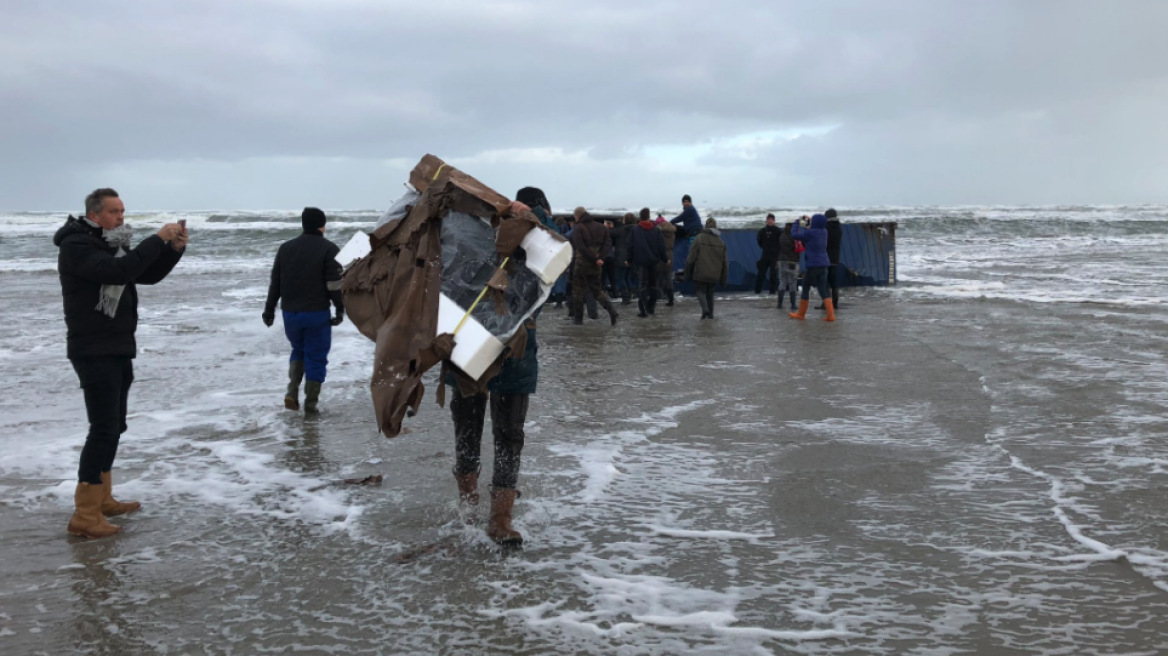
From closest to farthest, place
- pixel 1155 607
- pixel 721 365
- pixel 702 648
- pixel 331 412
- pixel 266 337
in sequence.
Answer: pixel 702 648 → pixel 1155 607 → pixel 331 412 → pixel 721 365 → pixel 266 337

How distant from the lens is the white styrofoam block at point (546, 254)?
4.20 metres

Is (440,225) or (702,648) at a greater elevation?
(440,225)

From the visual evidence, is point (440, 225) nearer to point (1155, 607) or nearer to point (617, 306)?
point (1155, 607)

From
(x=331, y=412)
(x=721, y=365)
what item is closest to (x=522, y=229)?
(x=331, y=412)

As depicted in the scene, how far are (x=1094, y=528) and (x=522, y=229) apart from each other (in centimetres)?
329

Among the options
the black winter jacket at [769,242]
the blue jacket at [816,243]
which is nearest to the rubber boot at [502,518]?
the blue jacket at [816,243]

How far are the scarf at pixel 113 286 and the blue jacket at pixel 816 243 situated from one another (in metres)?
11.1

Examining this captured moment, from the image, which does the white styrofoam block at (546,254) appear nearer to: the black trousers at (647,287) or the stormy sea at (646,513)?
the stormy sea at (646,513)

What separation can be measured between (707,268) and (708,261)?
12 centimetres

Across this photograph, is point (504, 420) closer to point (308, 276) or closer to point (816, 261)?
point (308, 276)

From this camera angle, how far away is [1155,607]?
3844mm

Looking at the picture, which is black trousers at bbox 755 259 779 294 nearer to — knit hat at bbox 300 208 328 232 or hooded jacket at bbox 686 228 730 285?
hooded jacket at bbox 686 228 730 285

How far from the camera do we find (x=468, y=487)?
4.95 m

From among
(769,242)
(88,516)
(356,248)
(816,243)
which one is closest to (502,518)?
(356,248)
